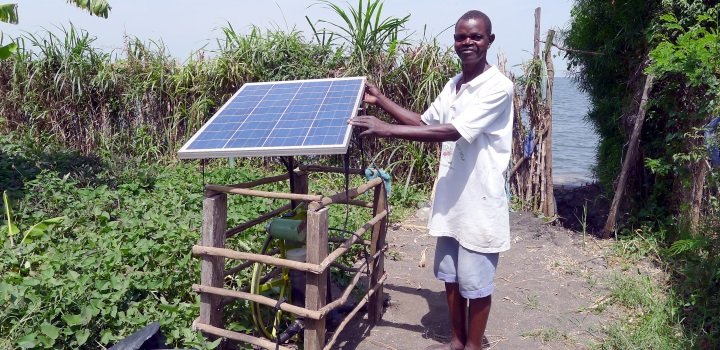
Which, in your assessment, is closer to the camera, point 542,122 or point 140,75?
point 542,122

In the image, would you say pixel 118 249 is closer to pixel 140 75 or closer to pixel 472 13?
pixel 472 13

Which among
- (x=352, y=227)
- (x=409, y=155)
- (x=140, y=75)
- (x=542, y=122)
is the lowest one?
(x=352, y=227)

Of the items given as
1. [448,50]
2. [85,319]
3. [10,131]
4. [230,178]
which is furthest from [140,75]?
[85,319]

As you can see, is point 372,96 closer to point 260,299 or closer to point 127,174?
point 260,299

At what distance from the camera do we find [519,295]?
4.58 metres

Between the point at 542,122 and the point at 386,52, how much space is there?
92.1 inches

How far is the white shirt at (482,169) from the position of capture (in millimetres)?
2934

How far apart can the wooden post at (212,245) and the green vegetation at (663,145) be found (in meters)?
2.45

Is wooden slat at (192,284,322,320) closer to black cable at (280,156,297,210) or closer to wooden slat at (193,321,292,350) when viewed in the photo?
wooden slat at (193,321,292,350)

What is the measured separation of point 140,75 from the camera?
858 centimetres

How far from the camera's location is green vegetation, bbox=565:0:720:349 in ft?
12.5

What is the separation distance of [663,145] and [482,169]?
3207 millimetres

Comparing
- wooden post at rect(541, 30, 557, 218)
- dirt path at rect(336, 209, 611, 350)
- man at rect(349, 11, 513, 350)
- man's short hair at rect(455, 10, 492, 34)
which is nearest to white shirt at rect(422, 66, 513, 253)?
man at rect(349, 11, 513, 350)

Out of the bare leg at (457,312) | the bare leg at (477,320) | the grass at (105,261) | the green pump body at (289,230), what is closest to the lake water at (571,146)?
the grass at (105,261)
